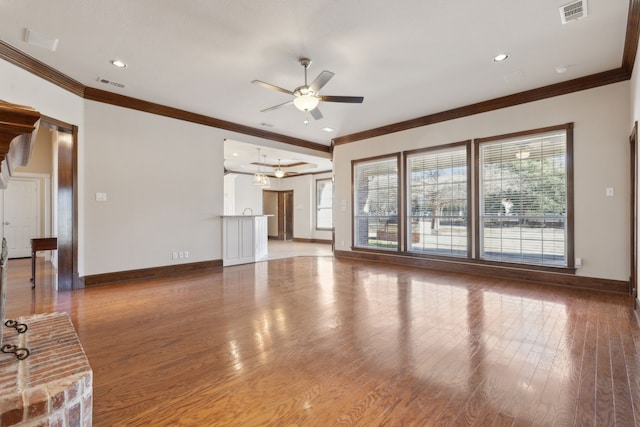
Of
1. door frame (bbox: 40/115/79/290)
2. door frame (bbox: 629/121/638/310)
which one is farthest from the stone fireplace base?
door frame (bbox: 629/121/638/310)

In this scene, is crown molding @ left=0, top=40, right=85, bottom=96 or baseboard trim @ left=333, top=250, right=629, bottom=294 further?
baseboard trim @ left=333, top=250, right=629, bottom=294

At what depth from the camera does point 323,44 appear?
3.46 m

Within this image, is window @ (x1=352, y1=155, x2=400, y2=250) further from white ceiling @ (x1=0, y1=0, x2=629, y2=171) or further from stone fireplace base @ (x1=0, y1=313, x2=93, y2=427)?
stone fireplace base @ (x1=0, y1=313, x2=93, y2=427)

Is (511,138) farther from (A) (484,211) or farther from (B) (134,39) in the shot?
(B) (134,39)

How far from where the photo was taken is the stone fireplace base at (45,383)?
0.91 metres

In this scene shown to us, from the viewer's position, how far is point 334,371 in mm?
2162

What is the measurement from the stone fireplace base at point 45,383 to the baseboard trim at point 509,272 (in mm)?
5692

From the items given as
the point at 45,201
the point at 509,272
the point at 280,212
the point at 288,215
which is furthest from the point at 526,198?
the point at 45,201

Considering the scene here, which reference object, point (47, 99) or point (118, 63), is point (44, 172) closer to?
point (47, 99)

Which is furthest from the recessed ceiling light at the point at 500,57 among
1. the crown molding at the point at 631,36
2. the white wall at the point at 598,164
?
the white wall at the point at 598,164

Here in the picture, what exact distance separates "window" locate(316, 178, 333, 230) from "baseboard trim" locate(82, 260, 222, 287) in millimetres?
5394

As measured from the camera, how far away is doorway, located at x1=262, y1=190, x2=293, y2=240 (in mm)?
12586

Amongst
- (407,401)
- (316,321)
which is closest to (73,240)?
(316,321)

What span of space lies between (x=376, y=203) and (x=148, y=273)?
4828mm
